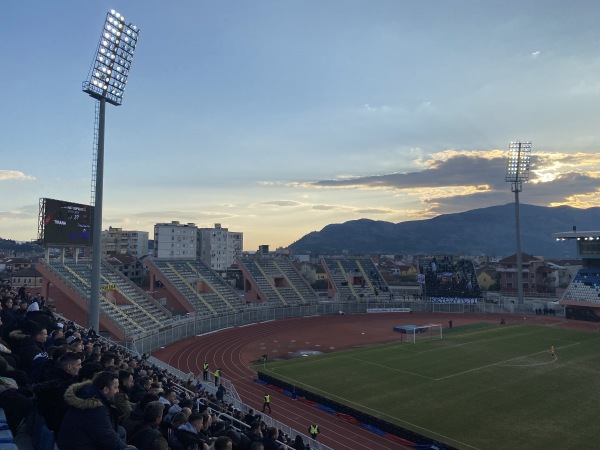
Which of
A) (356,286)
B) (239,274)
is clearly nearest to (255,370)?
(356,286)

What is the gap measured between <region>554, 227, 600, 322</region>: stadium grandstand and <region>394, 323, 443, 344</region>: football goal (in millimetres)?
22169

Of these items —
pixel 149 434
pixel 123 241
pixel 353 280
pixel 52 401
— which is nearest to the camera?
pixel 149 434

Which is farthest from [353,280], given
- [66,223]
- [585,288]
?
[66,223]

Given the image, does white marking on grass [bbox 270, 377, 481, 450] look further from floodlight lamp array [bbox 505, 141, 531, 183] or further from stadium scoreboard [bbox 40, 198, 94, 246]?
floodlight lamp array [bbox 505, 141, 531, 183]

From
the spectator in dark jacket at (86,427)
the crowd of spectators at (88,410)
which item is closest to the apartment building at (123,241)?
the crowd of spectators at (88,410)

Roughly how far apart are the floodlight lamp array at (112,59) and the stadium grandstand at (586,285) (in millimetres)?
58700

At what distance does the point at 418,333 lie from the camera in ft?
158

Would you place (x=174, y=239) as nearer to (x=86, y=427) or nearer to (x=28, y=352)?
(x=28, y=352)

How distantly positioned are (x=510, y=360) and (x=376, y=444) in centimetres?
1905

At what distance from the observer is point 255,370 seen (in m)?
33.4

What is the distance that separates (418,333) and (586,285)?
27.6m

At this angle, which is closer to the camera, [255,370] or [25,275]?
[255,370]

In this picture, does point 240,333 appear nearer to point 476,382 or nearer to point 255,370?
point 255,370

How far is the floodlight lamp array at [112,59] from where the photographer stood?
26.5 meters
